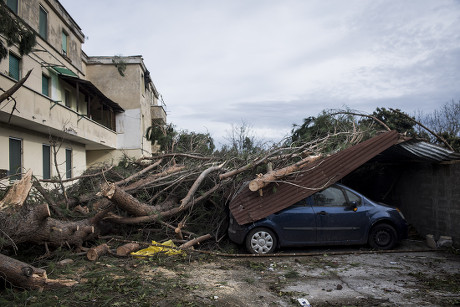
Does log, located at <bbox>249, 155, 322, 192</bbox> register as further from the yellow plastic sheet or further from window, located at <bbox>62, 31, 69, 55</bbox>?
window, located at <bbox>62, 31, 69, 55</bbox>

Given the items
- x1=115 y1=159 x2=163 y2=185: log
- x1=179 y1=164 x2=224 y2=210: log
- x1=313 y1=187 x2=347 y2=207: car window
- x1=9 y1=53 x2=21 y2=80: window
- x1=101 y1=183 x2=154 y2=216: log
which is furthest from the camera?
x1=9 y1=53 x2=21 y2=80: window

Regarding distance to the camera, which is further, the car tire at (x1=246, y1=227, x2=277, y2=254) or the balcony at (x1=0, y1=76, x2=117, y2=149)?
the balcony at (x1=0, y1=76, x2=117, y2=149)

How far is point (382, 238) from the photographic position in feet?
25.3

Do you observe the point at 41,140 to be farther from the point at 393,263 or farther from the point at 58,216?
the point at 393,263

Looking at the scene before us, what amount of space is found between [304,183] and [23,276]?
18.4 ft

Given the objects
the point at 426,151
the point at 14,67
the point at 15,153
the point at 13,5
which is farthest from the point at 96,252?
the point at 13,5

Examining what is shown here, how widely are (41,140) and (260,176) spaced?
40.1ft

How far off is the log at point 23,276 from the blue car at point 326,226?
12.6ft

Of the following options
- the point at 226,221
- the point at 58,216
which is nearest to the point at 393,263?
the point at 226,221

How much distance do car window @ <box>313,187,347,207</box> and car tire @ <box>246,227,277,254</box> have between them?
1303mm

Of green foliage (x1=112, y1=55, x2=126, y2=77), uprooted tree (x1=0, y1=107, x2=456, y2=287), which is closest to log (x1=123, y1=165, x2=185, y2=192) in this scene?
uprooted tree (x1=0, y1=107, x2=456, y2=287)

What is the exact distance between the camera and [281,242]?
745 cm

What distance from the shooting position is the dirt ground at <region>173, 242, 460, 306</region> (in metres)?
4.66

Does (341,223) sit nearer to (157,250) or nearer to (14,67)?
(157,250)
